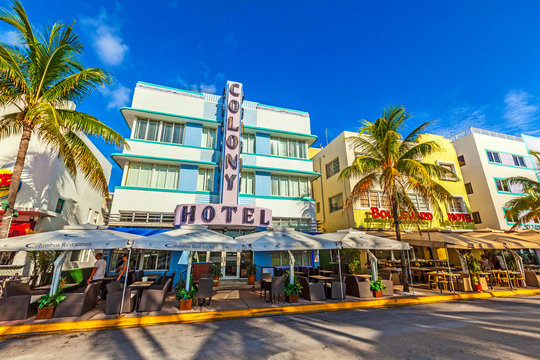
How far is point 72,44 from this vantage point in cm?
1016

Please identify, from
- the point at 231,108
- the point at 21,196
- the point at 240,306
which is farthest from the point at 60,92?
the point at 240,306

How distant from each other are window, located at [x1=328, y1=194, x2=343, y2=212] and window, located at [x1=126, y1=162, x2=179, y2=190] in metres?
14.2

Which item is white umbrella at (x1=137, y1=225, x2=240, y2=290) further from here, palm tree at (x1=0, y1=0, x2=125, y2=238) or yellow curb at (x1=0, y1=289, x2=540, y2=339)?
palm tree at (x1=0, y1=0, x2=125, y2=238)

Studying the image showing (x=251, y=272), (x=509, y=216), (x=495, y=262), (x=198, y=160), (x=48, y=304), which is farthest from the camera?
(x=509, y=216)

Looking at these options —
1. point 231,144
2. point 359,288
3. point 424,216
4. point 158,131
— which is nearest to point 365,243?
point 359,288

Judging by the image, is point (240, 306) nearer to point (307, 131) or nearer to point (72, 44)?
point (72, 44)

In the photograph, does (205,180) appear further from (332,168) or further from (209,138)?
(332,168)

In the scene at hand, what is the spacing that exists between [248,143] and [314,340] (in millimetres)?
15434

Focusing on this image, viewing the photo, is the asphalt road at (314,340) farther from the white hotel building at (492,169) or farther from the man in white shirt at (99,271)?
the white hotel building at (492,169)

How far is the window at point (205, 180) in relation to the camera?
690 inches

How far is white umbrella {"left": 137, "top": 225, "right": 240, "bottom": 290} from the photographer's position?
863 centimetres

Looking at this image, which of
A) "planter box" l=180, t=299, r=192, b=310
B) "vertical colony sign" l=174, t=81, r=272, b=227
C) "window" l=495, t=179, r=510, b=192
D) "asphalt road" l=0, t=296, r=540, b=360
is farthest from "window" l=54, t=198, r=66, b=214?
"window" l=495, t=179, r=510, b=192

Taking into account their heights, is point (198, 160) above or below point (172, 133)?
below

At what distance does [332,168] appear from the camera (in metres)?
24.1
